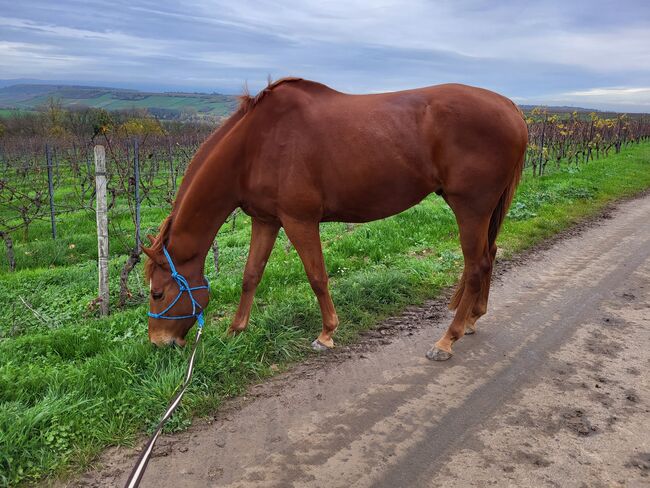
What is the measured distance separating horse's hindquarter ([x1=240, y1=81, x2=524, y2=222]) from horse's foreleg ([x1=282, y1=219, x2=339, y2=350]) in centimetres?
10

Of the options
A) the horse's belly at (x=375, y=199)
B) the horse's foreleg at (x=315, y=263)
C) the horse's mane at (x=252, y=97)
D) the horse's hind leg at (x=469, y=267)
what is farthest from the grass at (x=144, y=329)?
the horse's mane at (x=252, y=97)

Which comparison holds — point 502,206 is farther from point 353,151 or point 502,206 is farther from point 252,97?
point 252,97

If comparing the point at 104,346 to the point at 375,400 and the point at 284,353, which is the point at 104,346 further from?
the point at 375,400

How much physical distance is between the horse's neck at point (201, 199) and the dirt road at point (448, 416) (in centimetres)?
124

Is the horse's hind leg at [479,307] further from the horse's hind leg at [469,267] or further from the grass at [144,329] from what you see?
the grass at [144,329]

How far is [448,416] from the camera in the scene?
3.14 m

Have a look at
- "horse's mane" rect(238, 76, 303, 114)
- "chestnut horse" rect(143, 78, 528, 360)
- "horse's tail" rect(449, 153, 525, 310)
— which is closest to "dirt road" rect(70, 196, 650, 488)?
"chestnut horse" rect(143, 78, 528, 360)

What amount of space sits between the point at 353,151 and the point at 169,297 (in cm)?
187

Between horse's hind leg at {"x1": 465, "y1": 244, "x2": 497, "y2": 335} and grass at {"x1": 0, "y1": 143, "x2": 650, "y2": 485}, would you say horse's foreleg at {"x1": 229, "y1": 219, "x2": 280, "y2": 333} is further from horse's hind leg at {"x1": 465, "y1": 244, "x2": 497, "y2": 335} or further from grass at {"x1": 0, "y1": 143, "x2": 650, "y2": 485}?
horse's hind leg at {"x1": 465, "y1": 244, "x2": 497, "y2": 335}

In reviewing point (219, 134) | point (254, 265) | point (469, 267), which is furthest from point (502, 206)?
point (219, 134)

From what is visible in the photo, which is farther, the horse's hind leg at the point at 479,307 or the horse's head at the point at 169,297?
the horse's hind leg at the point at 479,307

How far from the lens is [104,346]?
4.02 meters

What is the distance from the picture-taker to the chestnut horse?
3.72 m

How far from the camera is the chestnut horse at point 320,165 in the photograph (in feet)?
12.2
